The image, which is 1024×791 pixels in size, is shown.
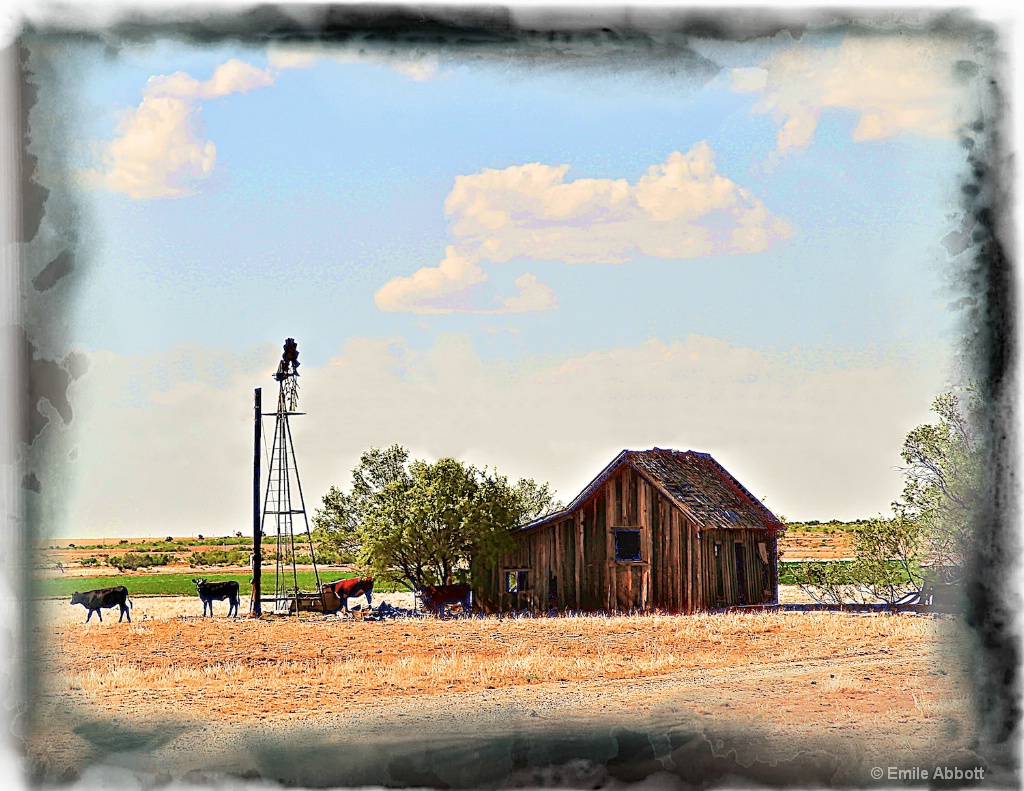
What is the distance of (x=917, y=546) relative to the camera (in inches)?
969

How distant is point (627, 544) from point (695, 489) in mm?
2607

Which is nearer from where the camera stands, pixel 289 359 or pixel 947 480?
pixel 947 480

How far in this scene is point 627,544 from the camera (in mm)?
30594

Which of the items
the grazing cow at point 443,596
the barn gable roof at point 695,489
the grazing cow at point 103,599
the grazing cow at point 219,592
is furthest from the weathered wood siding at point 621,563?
the grazing cow at point 103,599

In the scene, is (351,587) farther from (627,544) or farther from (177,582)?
(177,582)

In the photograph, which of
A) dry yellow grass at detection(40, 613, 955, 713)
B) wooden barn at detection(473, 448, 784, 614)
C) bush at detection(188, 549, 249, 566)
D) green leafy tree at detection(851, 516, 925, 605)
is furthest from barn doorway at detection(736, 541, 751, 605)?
bush at detection(188, 549, 249, 566)

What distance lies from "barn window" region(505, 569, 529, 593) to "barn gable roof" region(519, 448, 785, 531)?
45.8 inches

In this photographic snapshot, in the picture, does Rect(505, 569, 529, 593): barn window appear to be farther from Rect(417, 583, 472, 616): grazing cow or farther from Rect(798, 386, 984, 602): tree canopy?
Rect(798, 386, 984, 602): tree canopy

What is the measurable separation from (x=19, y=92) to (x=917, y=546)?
743 inches

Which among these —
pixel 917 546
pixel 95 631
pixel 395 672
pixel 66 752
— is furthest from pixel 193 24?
pixel 917 546

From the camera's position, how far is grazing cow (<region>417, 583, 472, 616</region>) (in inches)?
1245

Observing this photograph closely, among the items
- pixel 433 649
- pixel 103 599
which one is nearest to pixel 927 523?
pixel 433 649

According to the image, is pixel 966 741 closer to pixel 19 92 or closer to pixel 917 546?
pixel 917 546

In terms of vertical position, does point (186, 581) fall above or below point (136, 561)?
below
